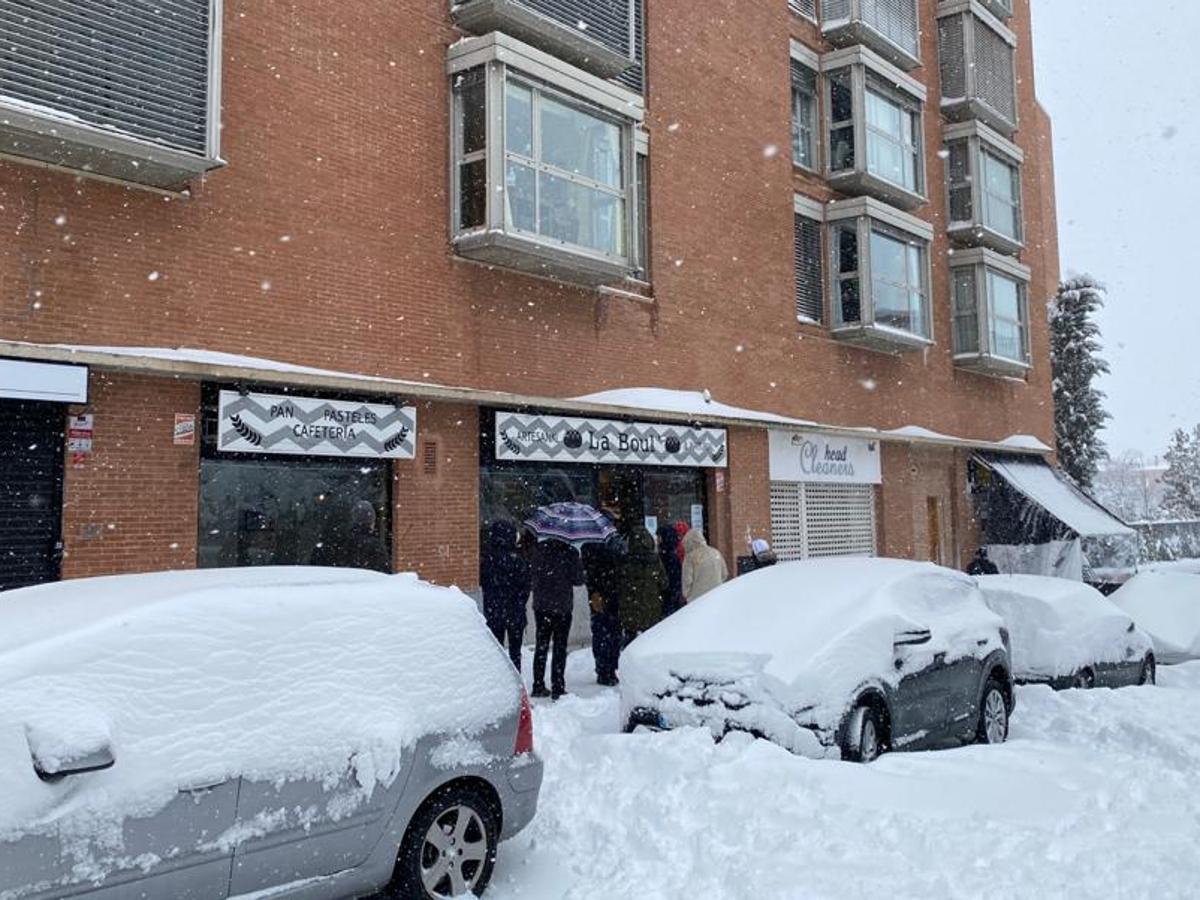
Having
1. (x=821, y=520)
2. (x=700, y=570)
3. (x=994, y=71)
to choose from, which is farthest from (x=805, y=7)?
(x=700, y=570)

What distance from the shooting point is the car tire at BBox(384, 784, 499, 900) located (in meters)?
4.77

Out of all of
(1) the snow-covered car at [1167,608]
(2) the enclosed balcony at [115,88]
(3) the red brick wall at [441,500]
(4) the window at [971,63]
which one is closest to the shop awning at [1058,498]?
(4) the window at [971,63]

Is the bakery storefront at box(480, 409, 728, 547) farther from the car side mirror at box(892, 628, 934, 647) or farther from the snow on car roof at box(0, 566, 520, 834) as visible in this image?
the snow on car roof at box(0, 566, 520, 834)

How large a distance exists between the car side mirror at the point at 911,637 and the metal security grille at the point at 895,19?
1579 centimetres

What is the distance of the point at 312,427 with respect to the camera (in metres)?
11.5

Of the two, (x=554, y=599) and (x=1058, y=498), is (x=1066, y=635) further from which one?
(x=1058, y=498)

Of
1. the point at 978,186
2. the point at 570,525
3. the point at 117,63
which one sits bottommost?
the point at 570,525

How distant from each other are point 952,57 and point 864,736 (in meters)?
20.6

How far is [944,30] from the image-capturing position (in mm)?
24078

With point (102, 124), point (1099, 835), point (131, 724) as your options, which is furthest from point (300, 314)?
point (1099, 835)

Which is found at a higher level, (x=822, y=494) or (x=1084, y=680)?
(x=822, y=494)

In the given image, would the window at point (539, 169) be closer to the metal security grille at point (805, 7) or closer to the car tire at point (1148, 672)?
the metal security grille at point (805, 7)

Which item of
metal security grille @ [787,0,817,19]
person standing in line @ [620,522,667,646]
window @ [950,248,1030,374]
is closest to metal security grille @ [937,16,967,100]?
window @ [950,248,1030,374]

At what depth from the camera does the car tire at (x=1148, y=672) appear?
11.9 metres
